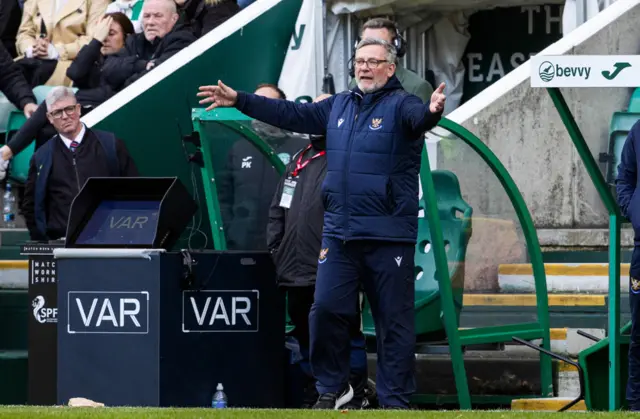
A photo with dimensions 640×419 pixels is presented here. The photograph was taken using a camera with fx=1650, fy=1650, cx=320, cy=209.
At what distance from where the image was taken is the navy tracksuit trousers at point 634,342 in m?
8.46

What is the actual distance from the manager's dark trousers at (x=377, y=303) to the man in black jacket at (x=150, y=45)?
5287 mm

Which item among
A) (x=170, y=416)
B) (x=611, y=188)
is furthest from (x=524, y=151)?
(x=170, y=416)

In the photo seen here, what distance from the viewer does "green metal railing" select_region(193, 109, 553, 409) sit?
9461 mm

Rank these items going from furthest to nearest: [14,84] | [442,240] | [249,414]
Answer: [14,84] < [442,240] < [249,414]

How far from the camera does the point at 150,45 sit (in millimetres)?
13961

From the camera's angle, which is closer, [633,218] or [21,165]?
[633,218]

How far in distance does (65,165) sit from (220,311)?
252 centimetres

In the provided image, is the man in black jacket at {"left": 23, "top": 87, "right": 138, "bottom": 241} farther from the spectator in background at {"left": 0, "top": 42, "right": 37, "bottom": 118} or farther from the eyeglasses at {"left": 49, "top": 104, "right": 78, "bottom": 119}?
the spectator in background at {"left": 0, "top": 42, "right": 37, "bottom": 118}

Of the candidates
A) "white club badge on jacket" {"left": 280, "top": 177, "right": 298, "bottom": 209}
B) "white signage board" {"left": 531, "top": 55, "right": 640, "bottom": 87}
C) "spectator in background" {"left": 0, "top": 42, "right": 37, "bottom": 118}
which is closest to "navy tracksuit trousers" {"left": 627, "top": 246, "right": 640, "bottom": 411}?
"white signage board" {"left": 531, "top": 55, "right": 640, "bottom": 87}

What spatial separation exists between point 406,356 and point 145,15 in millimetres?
5803

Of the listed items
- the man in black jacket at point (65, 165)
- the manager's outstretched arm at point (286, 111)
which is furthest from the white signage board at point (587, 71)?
the man in black jacket at point (65, 165)

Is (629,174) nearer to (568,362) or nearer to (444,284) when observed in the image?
(568,362)

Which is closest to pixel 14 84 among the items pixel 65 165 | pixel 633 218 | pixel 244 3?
pixel 244 3

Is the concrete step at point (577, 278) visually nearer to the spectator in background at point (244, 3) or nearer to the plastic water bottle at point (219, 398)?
the plastic water bottle at point (219, 398)
